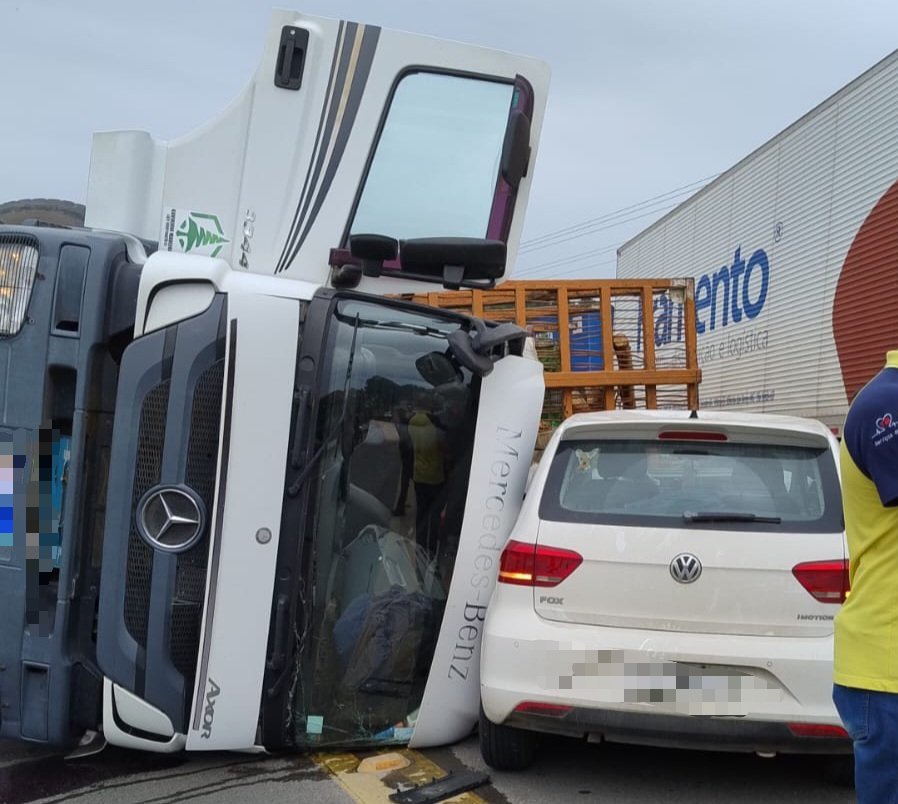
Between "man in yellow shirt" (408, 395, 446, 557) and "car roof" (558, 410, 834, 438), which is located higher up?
"car roof" (558, 410, 834, 438)

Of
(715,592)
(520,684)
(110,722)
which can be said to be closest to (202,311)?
(110,722)

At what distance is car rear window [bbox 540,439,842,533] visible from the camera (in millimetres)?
3672

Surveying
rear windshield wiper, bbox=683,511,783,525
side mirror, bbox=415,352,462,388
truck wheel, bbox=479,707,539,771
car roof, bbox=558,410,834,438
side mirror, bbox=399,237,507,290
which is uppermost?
side mirror, bbox=399,237,507,290

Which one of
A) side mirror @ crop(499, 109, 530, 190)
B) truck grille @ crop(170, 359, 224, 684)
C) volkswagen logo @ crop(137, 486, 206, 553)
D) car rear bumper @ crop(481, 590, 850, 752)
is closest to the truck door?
side mirror @ crop(499, 109, 530, 190)

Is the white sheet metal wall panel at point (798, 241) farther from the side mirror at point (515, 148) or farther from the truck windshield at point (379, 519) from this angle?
the truck windshield at point (379, 519)

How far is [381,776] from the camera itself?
3826mm

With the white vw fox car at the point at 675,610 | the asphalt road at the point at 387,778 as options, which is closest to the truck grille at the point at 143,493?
the asphalt road at the point at 387,778

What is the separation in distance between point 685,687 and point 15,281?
108 inches

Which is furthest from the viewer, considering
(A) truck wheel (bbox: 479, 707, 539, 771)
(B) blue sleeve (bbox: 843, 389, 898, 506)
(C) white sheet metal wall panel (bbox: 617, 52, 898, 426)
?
(C) white sheet metal wall panel (bbox: 617, 52, 898, 426)

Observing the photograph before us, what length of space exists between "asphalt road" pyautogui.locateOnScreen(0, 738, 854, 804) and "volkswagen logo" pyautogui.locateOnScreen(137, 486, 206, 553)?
3.15 ft

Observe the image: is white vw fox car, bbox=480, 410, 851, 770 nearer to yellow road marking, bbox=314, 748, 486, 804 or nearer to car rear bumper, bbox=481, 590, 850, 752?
car rear bumper, bbox=481, 590, 850, 752

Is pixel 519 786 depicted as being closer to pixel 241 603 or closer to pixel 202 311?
pixel 241 603

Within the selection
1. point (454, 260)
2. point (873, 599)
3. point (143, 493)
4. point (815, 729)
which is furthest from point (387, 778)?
point (873, 599)

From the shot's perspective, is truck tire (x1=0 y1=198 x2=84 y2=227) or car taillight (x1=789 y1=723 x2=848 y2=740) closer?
car taillight (x1=789 y1=723 x2=848 y2=740)
